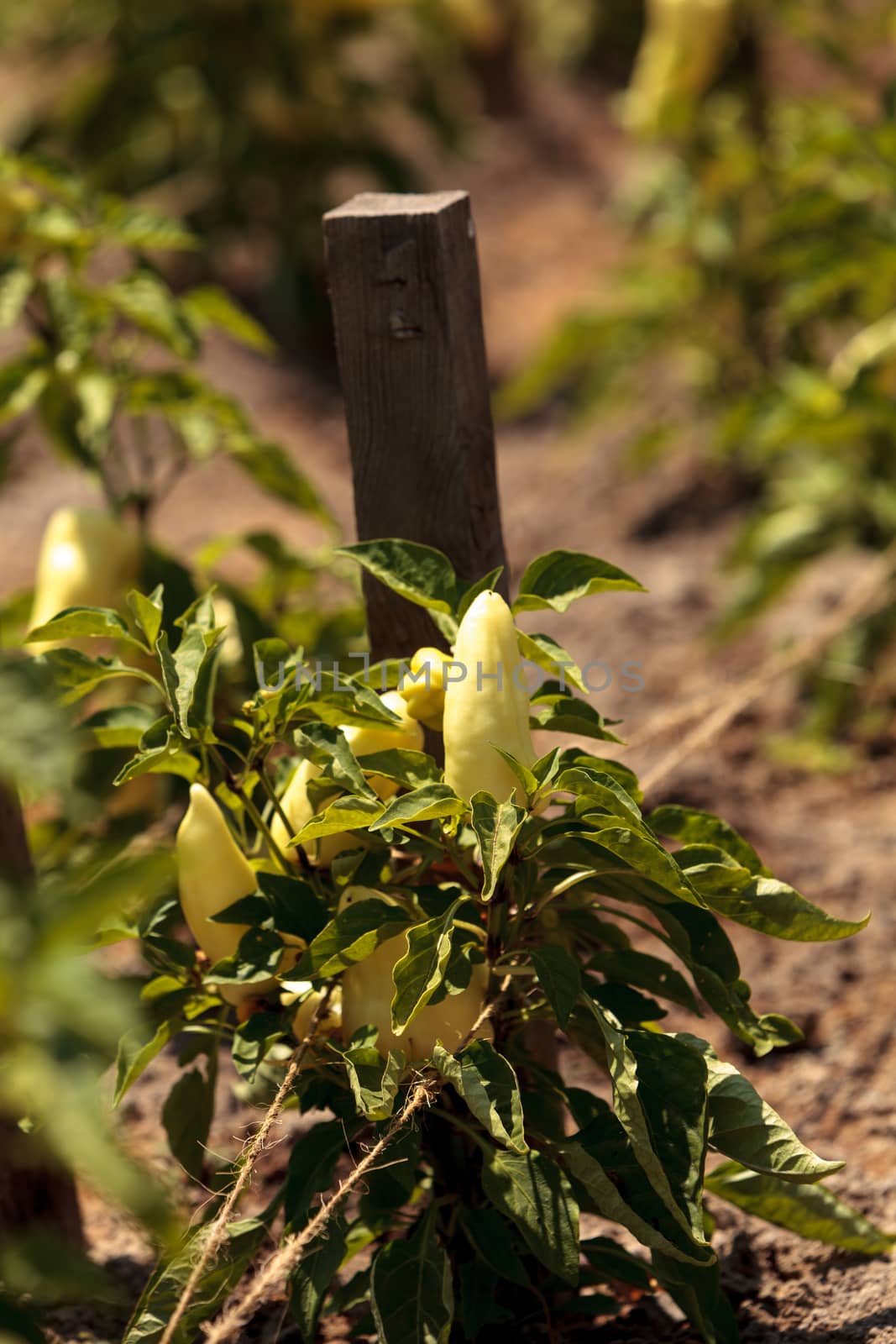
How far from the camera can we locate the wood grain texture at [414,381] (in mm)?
1284

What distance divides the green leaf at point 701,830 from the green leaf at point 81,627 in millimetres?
434

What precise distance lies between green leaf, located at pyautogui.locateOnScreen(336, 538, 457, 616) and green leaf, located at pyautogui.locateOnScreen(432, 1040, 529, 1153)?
0.35 metres

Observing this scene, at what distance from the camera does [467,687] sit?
3.59ft

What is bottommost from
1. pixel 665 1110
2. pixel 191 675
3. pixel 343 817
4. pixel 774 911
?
pixel 665 1110

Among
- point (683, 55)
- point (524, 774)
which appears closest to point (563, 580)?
point (524, 774)

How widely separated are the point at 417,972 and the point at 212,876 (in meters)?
0.23

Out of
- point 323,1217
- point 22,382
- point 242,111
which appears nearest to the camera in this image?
point 323,1217

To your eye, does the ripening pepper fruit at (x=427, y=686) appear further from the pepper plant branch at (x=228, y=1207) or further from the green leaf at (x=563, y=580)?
the pepper plant branch at (x=228, y=1207)

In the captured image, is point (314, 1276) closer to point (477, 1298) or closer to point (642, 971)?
point (477, 1298)

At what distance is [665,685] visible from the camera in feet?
9.45

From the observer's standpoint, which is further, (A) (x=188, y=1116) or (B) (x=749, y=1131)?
(A) (x=188, y=1116)

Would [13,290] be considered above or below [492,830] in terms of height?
above

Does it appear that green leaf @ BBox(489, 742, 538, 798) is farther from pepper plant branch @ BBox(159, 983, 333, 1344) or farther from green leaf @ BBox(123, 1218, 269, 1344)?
green leaf @ BBox(123, 1218, 269, 1344)

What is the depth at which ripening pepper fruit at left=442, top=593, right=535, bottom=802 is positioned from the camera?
3.58 feet
